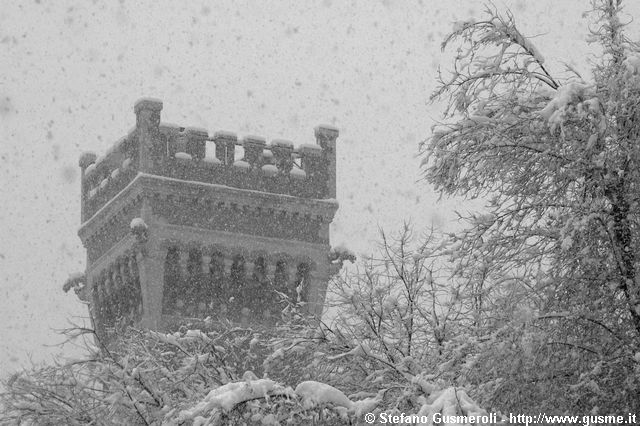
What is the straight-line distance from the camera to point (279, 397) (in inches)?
343

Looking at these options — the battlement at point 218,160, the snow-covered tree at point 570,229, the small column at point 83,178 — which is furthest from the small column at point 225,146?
the snow-covered tree at point 570,229

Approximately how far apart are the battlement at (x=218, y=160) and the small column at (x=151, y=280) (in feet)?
4.85

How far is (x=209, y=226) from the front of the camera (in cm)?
2697

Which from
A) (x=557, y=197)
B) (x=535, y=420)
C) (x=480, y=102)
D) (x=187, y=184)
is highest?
(x=187, y=184)

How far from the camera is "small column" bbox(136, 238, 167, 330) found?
84.6 feet

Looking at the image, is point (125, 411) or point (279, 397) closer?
point (279, 397)

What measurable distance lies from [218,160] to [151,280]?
8.82 feet

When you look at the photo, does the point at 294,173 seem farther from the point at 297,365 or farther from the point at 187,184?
the point at 297,365

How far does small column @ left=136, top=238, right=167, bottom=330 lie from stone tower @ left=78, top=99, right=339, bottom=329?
2 cm

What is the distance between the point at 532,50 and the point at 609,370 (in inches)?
88.9

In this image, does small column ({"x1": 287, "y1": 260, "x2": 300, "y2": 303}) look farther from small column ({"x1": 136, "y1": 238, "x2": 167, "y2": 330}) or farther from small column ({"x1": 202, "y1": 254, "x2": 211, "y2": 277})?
small column ({"x1": 136, "y1": 238, "x2": 167, "y2": 330})

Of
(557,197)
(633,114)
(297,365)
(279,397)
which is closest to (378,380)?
(279,397)

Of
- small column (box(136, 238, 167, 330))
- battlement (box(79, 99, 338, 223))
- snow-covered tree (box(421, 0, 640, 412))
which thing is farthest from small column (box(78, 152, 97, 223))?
snow-covered tree (box(421, 0, 640, 412))

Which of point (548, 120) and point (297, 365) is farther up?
point (548, 120)
